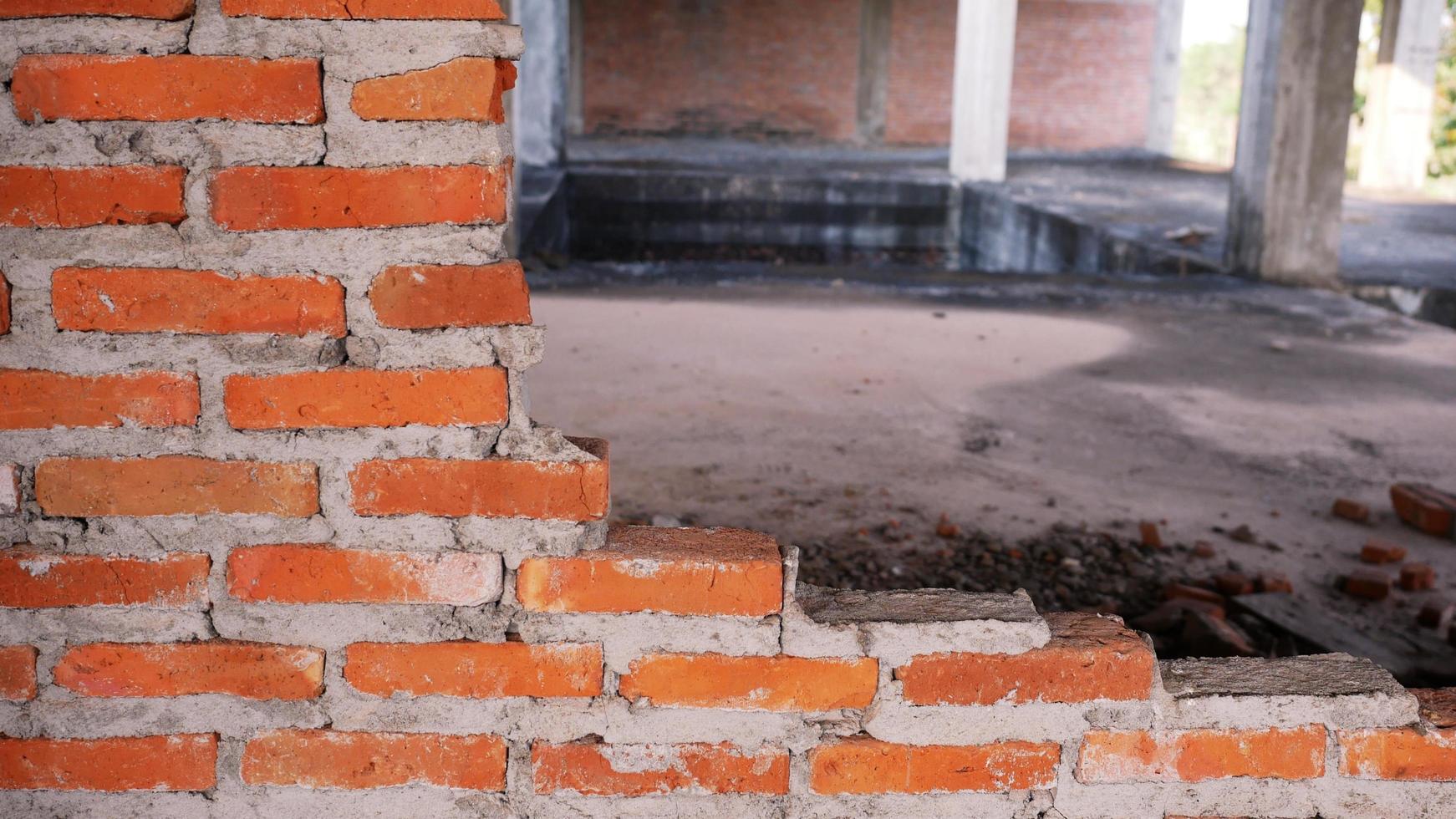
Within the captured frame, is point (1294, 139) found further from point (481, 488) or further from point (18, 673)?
point (18, 673)

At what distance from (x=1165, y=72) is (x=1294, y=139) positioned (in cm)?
1244

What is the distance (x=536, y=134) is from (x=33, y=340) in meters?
12.5

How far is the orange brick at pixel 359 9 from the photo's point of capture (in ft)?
4.71

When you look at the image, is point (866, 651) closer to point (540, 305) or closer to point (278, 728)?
point (278, 728)

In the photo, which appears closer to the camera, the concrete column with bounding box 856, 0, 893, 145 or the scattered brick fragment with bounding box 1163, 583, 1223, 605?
the scattered brick fragment with bounding box 1163, 583, 1223, 605

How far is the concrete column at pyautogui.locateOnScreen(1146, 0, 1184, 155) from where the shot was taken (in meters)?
18.8

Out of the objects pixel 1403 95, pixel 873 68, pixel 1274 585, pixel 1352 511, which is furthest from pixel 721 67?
pixel 1274 585

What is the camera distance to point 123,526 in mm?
1543

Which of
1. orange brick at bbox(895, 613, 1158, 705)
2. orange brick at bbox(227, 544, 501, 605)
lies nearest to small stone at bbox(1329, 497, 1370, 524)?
orange brick at bbox(895, 613, 1158, 705)

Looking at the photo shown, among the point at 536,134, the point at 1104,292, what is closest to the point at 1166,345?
the point at 1104,292

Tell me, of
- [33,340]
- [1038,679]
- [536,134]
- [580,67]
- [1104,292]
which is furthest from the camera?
[580,67]

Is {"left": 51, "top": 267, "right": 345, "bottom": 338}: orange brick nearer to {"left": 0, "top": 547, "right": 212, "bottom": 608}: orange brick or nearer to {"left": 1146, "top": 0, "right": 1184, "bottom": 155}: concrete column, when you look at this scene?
{"left": 0, "top": 547, "right": 212, "bottom": 608}: orange brick

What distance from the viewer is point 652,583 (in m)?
1.57

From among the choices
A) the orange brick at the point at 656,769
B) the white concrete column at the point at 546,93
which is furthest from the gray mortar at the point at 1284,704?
the white concrete column at the point at 546,93
